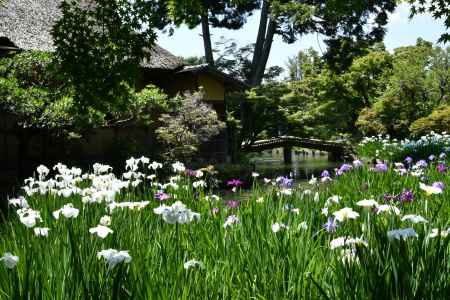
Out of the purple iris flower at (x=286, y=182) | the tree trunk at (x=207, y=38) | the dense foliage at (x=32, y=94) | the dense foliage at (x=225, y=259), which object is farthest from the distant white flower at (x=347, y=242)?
the tree trunk at (x=207, y=38)

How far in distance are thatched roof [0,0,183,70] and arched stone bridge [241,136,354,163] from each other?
5.91 metres

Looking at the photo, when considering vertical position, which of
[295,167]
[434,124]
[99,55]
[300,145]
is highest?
[99,55]

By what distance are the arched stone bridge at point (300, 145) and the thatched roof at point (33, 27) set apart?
5.91 m

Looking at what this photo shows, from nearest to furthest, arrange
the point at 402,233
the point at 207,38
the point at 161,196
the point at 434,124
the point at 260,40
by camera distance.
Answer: the point at 402,233 < the point at 161,196 < the point at 434,124 < the point at 260,40 < the point at 207,38

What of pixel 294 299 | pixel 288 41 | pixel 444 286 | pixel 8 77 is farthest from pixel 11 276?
pixel 288 41

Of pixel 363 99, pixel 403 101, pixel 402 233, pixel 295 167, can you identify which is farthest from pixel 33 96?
pixel 363 99

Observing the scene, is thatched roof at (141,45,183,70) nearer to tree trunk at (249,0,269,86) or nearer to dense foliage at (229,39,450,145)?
dense foliage at (229,39,450,145)

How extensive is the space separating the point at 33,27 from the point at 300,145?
1299 centimetres

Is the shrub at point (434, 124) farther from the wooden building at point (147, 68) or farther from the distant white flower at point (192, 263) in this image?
the distant white flower at point (192, 263)

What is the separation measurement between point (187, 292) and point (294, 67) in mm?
52535

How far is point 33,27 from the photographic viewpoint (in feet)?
54.4

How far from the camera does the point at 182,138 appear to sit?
640 inches

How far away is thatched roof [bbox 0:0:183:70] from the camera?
15320 millimetres

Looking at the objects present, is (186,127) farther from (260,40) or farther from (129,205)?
(129,205)
